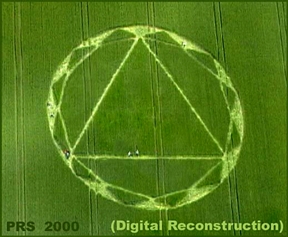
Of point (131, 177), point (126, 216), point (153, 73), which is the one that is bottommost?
point (126, 216)

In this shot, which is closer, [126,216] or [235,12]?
[126,216]

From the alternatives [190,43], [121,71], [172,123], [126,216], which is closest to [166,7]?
[190,43]

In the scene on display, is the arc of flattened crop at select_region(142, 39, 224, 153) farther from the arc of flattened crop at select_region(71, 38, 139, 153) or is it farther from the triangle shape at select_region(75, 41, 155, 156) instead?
the arc of flattened crop at select_region(71, 38, 139, 153)

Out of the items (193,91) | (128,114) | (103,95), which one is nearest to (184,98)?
(193,91)

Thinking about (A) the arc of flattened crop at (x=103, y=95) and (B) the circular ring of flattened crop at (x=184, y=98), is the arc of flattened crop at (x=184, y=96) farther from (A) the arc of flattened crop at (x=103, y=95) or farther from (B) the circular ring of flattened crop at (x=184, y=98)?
(A) the arc of flattened crop at (x=103, y=95)

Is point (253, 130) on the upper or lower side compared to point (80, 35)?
lower

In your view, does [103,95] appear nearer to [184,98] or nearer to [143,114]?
[143,114]

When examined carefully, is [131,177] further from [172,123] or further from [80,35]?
[80,35]

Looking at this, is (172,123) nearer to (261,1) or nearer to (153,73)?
(153,73)
